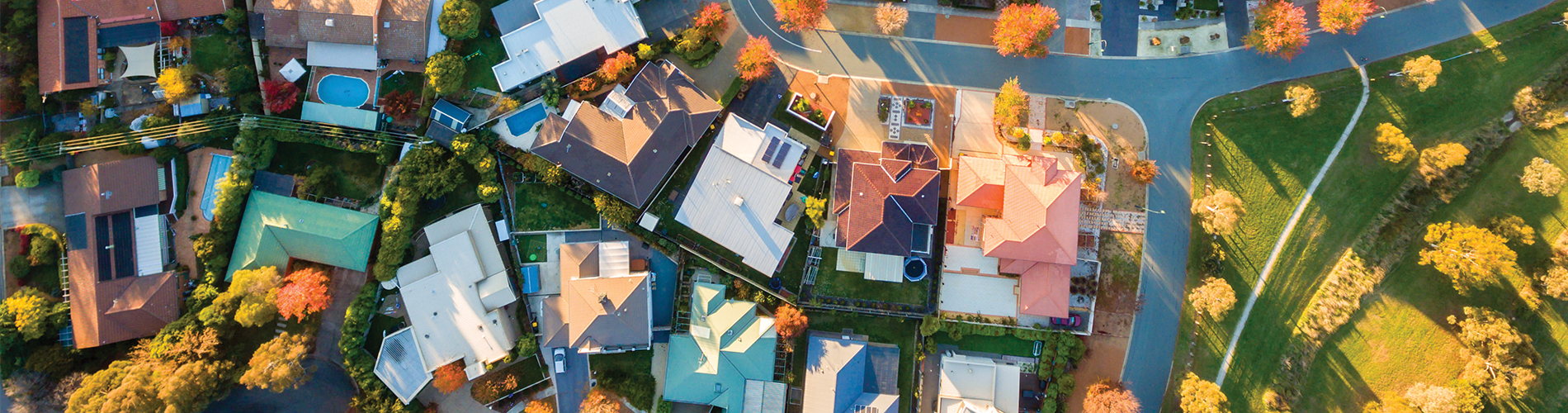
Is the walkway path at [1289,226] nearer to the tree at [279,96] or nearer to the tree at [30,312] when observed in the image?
the tree at [279,96]

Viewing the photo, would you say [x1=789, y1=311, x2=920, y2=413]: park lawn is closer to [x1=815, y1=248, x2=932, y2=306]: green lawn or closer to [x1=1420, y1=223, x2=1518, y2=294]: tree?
[x1=815, y1=248, x2=932, y2=306]: green lawn

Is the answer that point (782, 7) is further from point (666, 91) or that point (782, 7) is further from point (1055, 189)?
point (1055, 189)

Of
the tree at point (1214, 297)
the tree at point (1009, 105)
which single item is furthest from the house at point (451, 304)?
the tree at point (1214, 297)

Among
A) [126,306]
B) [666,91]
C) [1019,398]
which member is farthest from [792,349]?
[126,306]

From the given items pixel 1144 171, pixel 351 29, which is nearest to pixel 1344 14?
pixel 1144 171

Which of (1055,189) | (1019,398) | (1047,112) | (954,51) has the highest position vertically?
(954,51)

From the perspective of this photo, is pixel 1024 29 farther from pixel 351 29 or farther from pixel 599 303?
pixel 351 29
